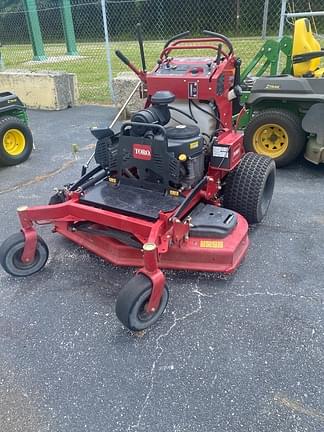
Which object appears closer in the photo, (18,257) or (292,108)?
(18,257)

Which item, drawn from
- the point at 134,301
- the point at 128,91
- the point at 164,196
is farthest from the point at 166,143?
the point at 128,91

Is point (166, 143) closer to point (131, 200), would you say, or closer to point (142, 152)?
point (142, 152)

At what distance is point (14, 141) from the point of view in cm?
535

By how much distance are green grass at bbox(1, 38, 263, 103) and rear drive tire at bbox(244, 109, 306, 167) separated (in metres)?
4.65

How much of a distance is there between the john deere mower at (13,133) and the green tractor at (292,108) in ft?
9.28

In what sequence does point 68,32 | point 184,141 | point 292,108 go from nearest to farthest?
point 184,141 → point 292,108 → point 68,32

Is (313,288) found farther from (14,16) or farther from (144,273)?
(14,16)

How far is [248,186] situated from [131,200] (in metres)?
0.99

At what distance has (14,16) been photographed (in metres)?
17.7

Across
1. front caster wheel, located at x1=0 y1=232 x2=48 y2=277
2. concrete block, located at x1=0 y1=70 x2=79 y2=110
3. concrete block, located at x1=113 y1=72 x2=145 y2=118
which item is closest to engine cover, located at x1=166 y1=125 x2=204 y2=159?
front caster wheel, located at x1=0 y1=232 x2=48 y2=277

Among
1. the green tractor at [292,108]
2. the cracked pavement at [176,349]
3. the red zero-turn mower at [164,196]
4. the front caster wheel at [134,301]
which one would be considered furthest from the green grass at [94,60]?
the front caster wheel at [134,301]

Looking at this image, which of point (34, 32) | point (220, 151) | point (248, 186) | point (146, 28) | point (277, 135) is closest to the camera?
point (220, 151)

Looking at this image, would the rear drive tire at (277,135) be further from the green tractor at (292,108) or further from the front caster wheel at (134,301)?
the front caster wheel at (134,301)

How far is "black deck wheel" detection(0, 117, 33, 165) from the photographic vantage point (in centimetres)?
503
